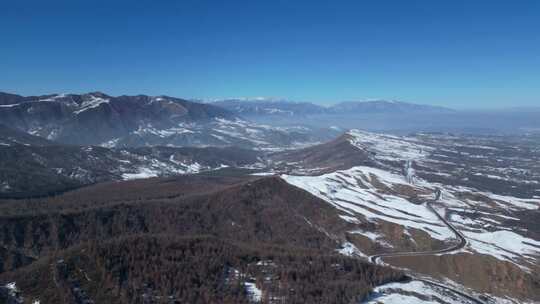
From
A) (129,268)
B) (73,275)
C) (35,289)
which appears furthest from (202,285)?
(35,289)

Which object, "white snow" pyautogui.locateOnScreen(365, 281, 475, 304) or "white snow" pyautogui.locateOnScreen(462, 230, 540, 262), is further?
"white snow" pyautogui.locateOnScreen(462, 230, 540, 262)

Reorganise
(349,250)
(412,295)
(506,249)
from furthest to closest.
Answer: (506,249), (349,250), (412,295)

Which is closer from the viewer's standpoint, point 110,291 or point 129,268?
point 110,291

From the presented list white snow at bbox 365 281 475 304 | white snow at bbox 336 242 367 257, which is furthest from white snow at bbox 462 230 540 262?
white snow at bbox 336 242 367 257

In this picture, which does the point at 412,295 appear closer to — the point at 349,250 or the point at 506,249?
the point at 349,250

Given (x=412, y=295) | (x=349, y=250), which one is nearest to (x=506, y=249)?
(x=349, y=250)

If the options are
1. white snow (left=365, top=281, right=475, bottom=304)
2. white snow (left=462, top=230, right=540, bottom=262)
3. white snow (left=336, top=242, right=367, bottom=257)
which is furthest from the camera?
white snow (left=336, top=242, right=367, bottom=257)

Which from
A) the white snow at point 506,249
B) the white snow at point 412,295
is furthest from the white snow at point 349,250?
the white snow at point 506,249

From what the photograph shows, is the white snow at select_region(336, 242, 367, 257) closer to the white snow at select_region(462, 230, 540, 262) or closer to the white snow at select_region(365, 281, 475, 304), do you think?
the white snow at select_region(365, 281, 475, 304)

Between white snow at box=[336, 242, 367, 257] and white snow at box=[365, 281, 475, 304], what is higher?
white snow at box=[365, 281, 475, 304]

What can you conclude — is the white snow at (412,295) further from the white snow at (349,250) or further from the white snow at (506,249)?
the white snow at (506,249)

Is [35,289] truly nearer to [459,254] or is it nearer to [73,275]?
[73,275]
